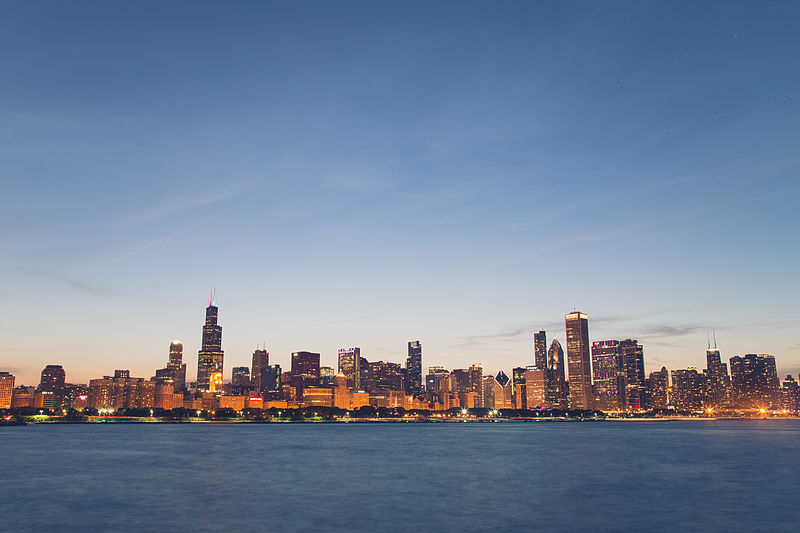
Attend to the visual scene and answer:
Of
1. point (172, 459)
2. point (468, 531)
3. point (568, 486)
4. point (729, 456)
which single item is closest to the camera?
point (468, 531)

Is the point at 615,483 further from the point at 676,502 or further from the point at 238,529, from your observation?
the point at 238,529

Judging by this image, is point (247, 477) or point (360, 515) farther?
point (247, 477)

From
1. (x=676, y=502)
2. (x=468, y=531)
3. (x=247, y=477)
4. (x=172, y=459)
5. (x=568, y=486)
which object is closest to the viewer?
(x=468, y=531)

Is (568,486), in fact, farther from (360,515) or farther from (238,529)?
(238,529)

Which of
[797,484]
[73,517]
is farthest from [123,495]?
[797,484]

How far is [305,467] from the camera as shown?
86375 millimetres

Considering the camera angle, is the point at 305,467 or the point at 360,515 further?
the point at 305,467

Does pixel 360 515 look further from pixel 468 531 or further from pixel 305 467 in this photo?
pixel 305 467

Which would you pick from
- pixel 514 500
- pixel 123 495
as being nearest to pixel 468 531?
pixel 514 500

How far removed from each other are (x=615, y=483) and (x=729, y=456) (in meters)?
52.7

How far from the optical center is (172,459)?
98625 millimetres

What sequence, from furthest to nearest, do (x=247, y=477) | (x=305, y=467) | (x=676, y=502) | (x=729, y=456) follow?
(x=729, y=456), (x=305, y=467), (x=247, y=477), (x=676, y=502)

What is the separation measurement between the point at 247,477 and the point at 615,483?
4321 cm

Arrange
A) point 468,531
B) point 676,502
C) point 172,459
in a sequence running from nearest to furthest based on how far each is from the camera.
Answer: point 468,531 → point 676,502 → point 172,459
